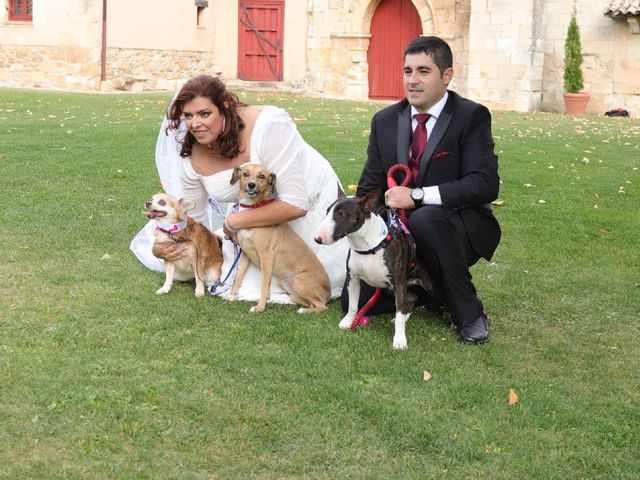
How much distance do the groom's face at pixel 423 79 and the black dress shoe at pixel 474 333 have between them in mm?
1281

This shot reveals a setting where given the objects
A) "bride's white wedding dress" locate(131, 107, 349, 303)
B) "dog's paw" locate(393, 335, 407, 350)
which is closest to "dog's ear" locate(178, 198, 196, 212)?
"bride's white wedding dress" locate(131, 107, 349, 303)

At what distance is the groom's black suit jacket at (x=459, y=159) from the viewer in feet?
16.7

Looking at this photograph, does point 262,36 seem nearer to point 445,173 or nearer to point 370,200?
point 445,173

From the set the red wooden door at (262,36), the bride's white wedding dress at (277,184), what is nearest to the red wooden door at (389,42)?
the red wooden door at (262,36)

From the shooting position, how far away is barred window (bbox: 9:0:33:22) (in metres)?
25.3

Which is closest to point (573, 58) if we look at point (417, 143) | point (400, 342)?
point (417, 143)

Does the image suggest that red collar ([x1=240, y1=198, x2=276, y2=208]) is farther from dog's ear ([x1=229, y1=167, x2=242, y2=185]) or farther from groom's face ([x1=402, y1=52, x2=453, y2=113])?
groom's face ([x1=402, y1=52, x2=453, y2=113])

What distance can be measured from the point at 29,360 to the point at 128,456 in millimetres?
1180

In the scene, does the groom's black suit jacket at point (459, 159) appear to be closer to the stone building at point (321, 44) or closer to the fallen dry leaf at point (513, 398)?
the fallen dry leaf at point (513, 398)

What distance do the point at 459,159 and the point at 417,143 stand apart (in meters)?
0.27

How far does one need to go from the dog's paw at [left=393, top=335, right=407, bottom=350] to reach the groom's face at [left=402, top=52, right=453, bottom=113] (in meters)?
1.32

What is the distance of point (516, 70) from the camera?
23.5m

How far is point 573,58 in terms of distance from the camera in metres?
23.2

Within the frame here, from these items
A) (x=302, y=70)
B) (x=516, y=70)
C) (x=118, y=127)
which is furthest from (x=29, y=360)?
(x=302, y=70)
